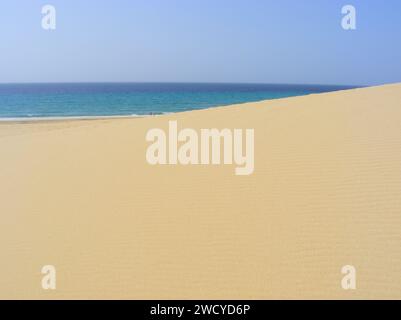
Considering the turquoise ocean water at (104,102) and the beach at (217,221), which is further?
the turquoise ocean water at (104,102)

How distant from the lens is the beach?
3.56 metres

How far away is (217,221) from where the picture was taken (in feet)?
15.1

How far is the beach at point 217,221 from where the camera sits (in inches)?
140

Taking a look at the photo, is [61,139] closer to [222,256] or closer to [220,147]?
[220,147]

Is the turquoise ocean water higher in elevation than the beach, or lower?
higher

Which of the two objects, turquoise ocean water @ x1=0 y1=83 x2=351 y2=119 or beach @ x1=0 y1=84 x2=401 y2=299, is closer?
beach @ x1=0 y1=84 x2=401 y2=299

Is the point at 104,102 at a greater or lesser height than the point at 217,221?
greater

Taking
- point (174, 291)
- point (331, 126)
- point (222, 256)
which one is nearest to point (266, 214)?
point (222, 256)

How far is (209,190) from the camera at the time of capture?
5.51 m

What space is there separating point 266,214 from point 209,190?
Result: 1067mm

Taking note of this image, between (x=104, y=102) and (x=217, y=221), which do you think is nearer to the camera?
(x=217, y=221)
